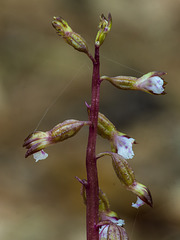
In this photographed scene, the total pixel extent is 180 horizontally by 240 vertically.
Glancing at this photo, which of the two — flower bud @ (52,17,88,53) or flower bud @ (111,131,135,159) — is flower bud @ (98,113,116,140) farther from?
flower bud @ (52,17,88,53)

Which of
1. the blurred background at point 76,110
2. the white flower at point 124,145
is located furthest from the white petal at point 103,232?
the blurred background at point 76,110

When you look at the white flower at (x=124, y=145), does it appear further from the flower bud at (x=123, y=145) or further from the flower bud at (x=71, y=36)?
the flower bud at (x=71, y=36)

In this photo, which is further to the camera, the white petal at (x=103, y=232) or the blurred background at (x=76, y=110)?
the blurred background at (x=76, y=110)

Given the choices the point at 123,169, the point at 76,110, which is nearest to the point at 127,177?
the point at 123,169

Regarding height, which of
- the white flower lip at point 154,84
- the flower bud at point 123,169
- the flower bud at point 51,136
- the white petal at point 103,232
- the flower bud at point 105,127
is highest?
the white flower lip at point 154,84

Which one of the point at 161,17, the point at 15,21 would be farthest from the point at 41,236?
the point at 161,17

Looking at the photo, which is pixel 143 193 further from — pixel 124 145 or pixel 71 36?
pixel 71 36

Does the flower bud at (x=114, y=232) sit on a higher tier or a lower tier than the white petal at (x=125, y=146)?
lower
